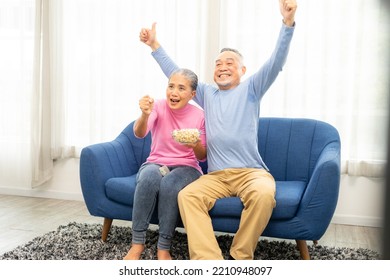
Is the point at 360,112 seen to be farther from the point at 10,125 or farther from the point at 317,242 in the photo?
the point at 10,125

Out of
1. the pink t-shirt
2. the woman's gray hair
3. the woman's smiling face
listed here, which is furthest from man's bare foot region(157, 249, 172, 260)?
the woman's gray hair

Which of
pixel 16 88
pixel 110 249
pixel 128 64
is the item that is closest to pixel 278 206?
pixel 110 249

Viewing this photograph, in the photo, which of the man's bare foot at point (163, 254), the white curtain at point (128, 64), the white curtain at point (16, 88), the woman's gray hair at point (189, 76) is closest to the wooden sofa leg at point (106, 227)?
the man's bare foot at point (163, 254)

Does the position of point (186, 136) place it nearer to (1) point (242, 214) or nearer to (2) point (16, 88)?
(1) point (242, 214)

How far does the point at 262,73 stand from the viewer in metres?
2.10

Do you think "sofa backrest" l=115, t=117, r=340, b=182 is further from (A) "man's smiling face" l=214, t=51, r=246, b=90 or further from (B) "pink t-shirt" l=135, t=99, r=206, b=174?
(A) "man's smiling face" l=214, t=51, r=246, b=90

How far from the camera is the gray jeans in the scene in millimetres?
2057

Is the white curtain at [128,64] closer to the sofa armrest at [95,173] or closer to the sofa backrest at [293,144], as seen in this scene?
the sofa backrest at [293,144]

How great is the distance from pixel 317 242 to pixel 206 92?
1.08 meters

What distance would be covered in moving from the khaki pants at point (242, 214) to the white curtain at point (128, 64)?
107 centimetres

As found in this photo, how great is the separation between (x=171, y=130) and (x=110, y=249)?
0.70m

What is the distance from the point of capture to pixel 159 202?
6.84ft

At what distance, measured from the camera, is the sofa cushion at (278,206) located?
1974mm

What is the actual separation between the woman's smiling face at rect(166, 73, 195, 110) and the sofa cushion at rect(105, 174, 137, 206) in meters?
0.46
